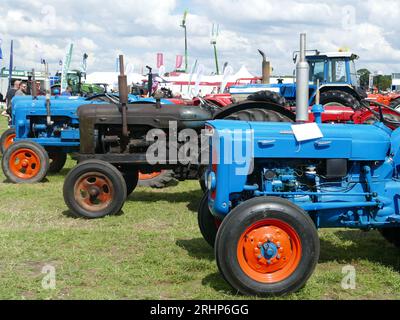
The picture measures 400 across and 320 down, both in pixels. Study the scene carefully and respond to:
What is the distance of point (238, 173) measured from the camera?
403 cm

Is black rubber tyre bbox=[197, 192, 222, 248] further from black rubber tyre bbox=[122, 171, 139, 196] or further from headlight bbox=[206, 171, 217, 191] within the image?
black rubber tyre bbox=[122, 171, 139, 196]

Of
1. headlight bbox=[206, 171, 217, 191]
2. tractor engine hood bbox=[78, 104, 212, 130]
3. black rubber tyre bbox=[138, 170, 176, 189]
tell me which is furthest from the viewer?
black rubber tyre bbox=[138, 170, 176, 189]

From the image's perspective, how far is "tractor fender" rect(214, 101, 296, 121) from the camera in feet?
22.3

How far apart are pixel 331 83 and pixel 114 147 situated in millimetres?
7217

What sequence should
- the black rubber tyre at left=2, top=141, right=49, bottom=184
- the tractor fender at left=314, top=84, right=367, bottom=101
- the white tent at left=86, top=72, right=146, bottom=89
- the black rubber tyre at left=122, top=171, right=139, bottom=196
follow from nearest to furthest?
the black rubber tyre at left=122, top=171, right=139, bottom=196 < the black rubber tyre at left=2, top=141, right=49, bottom=184 < the tractor fender at left=314, top=84, right=367, bottom=101 < the white tent at left=86, top=72, right=146, bottom=89

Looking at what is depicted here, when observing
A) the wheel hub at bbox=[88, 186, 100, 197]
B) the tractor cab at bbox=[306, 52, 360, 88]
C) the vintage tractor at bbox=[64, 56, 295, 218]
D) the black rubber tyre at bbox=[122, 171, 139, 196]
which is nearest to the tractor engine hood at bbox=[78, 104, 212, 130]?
the vintage tractor at bbox=[64, 56, 295, 218]

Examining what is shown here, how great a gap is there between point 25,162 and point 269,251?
6.00 meters

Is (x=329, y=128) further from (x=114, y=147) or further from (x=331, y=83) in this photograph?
(x=331, y=83)

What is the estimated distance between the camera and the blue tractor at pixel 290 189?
146 inches

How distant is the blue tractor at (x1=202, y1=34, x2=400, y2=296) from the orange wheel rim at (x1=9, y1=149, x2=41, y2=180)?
513 centimetres

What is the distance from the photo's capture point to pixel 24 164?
8.77 m

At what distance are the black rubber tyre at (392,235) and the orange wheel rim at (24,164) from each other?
18.3ft
